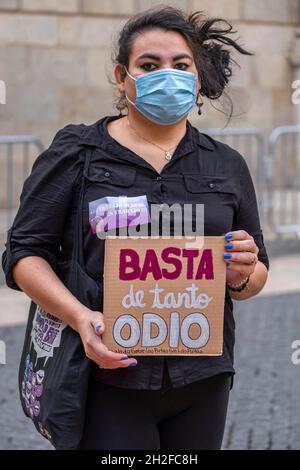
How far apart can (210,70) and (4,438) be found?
277cm

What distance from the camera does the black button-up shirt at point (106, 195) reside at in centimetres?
263

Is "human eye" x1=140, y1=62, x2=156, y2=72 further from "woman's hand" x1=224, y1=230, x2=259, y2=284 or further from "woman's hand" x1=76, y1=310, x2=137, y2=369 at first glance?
"woman's hand" x1=76, y1=310, x2=137, y2=369

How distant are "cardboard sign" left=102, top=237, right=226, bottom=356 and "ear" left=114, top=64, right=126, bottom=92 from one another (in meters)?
0.58

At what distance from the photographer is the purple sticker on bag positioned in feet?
8.48

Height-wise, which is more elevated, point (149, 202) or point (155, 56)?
point (155, 56)

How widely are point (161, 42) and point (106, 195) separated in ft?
1.58

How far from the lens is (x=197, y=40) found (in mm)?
2791

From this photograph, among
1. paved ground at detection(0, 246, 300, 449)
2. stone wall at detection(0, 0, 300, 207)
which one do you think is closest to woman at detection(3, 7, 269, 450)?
paved ground at detection(0, 246, 300, 449)

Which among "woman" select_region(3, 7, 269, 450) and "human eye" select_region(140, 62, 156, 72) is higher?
"human eye" select_region(140, 62, 156, 72)

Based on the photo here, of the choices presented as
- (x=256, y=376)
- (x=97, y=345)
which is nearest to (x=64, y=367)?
(x=97, y=345)

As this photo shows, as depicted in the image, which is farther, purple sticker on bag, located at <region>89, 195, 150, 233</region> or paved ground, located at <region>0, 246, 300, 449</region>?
paved ground, located at <region>0, 246, 300, 449</region>

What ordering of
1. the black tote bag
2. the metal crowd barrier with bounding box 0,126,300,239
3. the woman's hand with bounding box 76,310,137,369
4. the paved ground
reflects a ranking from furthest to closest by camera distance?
the metal crowd barrier with bounding box 0,126,300,239 < the paved ground < the black tote bag < the woman's hand with bounding box 76,310,137,369

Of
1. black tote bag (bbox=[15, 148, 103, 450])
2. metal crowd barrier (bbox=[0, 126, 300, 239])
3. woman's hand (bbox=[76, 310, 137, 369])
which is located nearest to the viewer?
woman's hand (bbox=[76, 310, 137, 369])

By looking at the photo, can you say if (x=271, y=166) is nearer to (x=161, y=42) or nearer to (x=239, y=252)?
(x=161, y=42)
